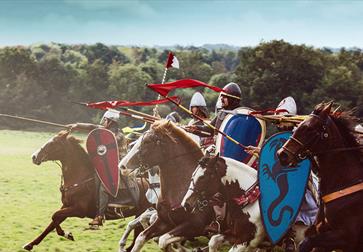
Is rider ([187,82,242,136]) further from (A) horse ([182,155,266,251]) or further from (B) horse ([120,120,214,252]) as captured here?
(A) horse ([182,155,266,251])

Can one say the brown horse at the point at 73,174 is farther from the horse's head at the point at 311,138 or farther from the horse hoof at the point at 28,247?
the horse's head at the point at 311,138

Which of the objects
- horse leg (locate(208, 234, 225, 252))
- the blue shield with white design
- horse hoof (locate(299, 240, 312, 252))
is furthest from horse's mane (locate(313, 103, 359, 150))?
horse leg (locate(208, 234, 225, 252))

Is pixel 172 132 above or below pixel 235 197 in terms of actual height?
above

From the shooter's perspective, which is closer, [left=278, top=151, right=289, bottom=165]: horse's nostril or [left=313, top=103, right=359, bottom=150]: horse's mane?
[left=278, top=151, right=289, bottom=165]: horse's nostril

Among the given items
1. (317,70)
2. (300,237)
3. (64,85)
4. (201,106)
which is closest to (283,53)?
(317,70)

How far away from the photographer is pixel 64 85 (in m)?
52.6

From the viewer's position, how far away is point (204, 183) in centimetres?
807

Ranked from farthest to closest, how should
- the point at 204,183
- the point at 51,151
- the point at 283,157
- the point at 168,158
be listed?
the point at 51,151
the point at 168,158
the point at 204,183
the point at 283,157

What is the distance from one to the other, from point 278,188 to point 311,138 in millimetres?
1249

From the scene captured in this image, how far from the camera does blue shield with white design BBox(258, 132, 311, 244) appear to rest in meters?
8.18

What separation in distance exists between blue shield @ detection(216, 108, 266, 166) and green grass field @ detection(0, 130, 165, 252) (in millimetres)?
3447

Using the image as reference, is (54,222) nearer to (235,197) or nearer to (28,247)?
(28,247)

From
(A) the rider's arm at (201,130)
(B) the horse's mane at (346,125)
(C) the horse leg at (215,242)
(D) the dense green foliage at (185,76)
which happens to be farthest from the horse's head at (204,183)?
(D) the dense green foliage at (185,76)

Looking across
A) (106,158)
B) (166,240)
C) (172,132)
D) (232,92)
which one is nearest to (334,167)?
(166,240)
